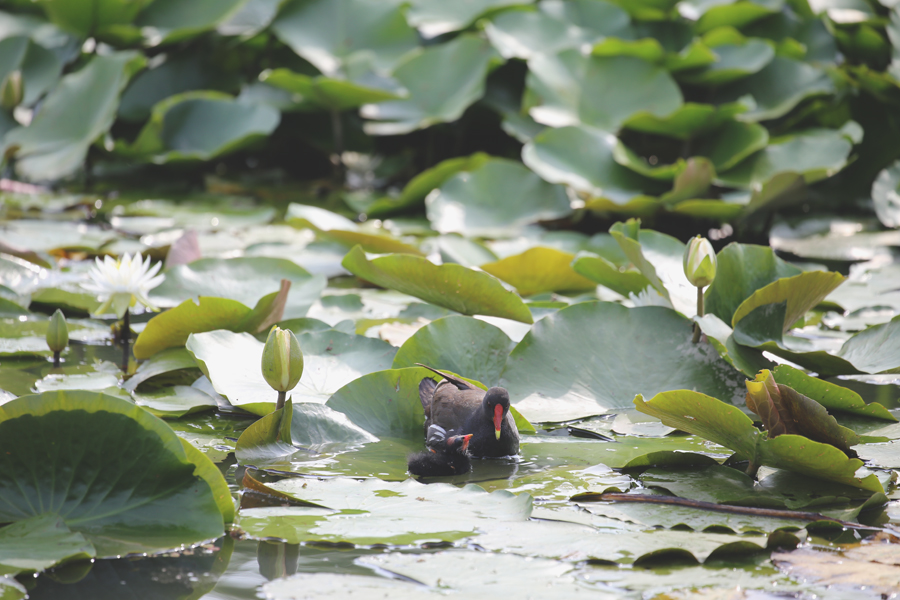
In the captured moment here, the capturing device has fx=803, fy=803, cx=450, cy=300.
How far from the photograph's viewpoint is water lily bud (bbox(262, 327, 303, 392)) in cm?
176

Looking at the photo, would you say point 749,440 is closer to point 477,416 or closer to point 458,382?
point 477,416

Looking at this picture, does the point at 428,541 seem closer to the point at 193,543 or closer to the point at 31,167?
the point at 193,543

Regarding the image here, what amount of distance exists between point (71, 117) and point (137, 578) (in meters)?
4.54

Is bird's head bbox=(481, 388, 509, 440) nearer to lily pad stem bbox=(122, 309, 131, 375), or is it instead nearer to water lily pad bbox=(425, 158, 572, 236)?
lily pad stem bbox=(122, 309, 131, 375)

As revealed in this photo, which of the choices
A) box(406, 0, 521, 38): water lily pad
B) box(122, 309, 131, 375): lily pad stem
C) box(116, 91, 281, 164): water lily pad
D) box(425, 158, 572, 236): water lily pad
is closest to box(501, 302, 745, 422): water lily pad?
box(122, 309, 131, 375): lily pad stem

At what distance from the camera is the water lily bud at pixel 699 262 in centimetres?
206

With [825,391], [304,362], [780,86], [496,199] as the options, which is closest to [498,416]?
[304,362]

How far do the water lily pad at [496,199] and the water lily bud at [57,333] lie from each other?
226 cm

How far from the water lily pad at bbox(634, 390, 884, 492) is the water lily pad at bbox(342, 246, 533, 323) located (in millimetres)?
736

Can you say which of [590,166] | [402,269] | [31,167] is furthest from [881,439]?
[31,167]

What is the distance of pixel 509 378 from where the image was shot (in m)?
2.23

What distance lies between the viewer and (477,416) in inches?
74.9

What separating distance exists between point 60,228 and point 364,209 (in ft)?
5.49

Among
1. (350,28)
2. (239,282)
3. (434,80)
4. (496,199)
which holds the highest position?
(350,28)
